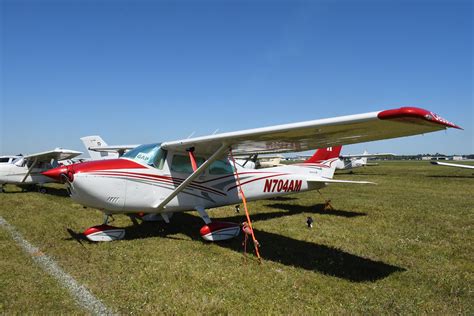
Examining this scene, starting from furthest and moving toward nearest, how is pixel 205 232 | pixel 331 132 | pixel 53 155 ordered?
1. pixel 53 155
2. pixel 205 232
3. pixel 331 132

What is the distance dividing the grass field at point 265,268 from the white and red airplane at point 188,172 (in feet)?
2.20

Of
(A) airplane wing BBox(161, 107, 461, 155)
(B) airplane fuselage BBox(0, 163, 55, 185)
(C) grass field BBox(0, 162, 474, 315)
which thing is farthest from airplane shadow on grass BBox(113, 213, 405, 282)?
(B) airplane fuselage BBox(0, 163, 55, 185)

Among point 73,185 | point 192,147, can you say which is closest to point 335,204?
point 192,147

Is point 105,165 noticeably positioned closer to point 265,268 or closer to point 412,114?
point 265,268

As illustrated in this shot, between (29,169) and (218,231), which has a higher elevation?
(29,169)

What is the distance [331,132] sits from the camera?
15.7 feet

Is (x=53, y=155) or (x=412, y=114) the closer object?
(x=412, y=114)

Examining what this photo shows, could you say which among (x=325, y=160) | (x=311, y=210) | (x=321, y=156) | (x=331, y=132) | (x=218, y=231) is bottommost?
(x=311, y=210)

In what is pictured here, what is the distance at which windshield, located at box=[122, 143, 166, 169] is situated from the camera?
21.6 ft

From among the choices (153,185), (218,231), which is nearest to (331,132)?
(218,231)

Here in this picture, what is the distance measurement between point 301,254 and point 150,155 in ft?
11.7

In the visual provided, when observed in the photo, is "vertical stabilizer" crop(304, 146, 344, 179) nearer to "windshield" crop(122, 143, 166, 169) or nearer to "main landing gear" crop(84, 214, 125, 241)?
"windshield" crop(122, 143, 166, 169)

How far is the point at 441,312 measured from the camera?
11.6 ft

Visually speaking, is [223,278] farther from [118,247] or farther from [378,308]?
[118,247]
